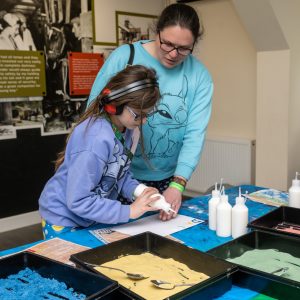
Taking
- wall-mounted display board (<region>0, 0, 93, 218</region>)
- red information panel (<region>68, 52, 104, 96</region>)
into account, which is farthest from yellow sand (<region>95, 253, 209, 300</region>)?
red information panel (<region>68, 52, 104, 96</region>)

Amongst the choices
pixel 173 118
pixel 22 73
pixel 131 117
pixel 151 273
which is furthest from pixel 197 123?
pixel 22 73

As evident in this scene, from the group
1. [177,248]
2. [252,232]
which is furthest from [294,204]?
[177,248]

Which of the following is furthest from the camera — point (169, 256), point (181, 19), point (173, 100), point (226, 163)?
point (226, 163)

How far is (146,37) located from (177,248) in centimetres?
334

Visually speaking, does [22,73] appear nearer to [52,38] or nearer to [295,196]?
[52,38]

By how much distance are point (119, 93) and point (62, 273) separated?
0.58 m

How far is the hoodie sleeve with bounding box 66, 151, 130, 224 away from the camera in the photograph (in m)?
1.22

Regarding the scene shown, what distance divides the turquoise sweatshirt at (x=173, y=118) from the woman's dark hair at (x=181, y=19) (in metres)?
0.16

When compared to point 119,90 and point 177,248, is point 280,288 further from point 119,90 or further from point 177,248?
point 119,90

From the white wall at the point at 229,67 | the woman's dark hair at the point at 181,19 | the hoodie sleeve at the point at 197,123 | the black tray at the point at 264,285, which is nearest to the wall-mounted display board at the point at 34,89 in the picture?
the white wall at the point at 229,67

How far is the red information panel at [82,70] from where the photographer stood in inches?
141

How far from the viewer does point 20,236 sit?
3.22m

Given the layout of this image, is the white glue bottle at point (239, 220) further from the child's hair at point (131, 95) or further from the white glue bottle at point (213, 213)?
the child's hair at point (131, 95)

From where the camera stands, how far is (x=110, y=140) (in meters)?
1.27
